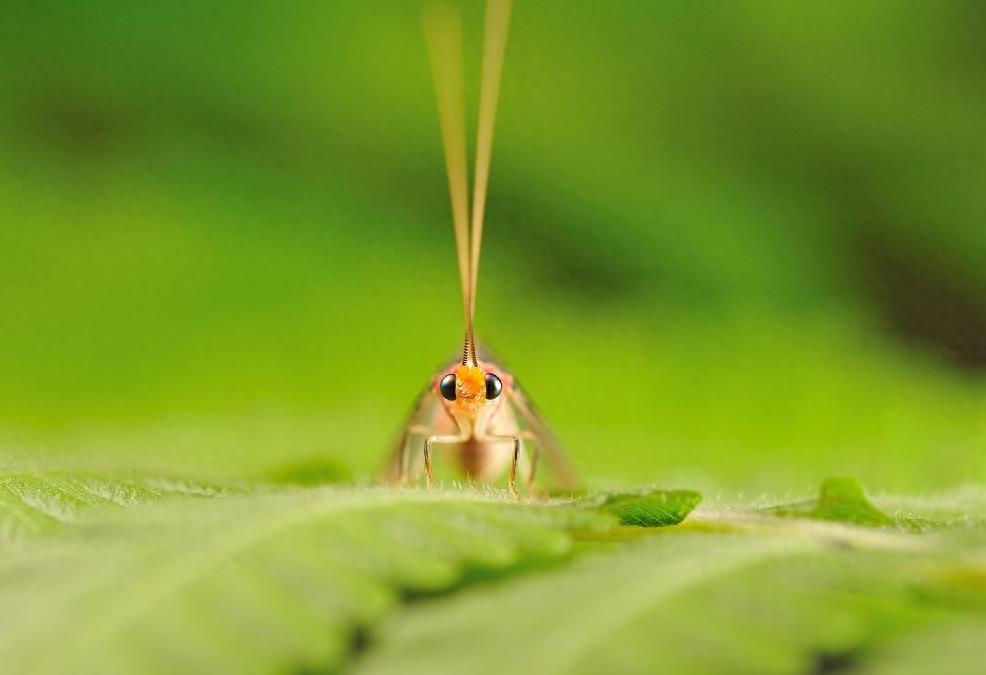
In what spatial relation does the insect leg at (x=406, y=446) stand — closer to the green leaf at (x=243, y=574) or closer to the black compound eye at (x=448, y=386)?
the black compound eye at (x=448, y=386)

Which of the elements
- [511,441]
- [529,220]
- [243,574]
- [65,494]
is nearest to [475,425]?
[511,441]

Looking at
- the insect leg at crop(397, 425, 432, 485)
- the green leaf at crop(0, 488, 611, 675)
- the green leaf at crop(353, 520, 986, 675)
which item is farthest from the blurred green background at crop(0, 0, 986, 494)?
the green leaf at crop(353, 520, 986, 675)

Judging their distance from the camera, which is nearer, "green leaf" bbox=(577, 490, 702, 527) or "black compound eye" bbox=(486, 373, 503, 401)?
"green leaf" bbox=(577, 490, 702, 527)

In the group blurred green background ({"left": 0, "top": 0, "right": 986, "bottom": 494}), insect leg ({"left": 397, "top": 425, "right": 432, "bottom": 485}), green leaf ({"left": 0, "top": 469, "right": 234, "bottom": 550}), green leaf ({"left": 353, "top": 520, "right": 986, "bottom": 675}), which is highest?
blurred green background ({"left": 0, "top": 0, "right": 986, "bottom": 494})

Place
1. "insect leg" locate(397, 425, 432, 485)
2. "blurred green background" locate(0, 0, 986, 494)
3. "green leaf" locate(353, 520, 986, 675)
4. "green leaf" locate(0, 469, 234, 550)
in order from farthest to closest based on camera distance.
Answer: "blurred green background" locate(0, 0, 986, 494) < "insect leg" locate(397, 425, 432, 485) < "green leaf" locate(0, 469, 234, 550) < "green leaf" locate(353, 520, 986, 675)

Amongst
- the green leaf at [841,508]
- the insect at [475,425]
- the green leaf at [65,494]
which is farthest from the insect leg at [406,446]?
the green leaf at [841,508]

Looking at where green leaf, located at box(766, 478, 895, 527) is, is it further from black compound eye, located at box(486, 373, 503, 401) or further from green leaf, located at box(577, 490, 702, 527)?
black compound eye, located at box(486, 373, 503, 401)

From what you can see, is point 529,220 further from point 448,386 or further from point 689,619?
point 689,619
